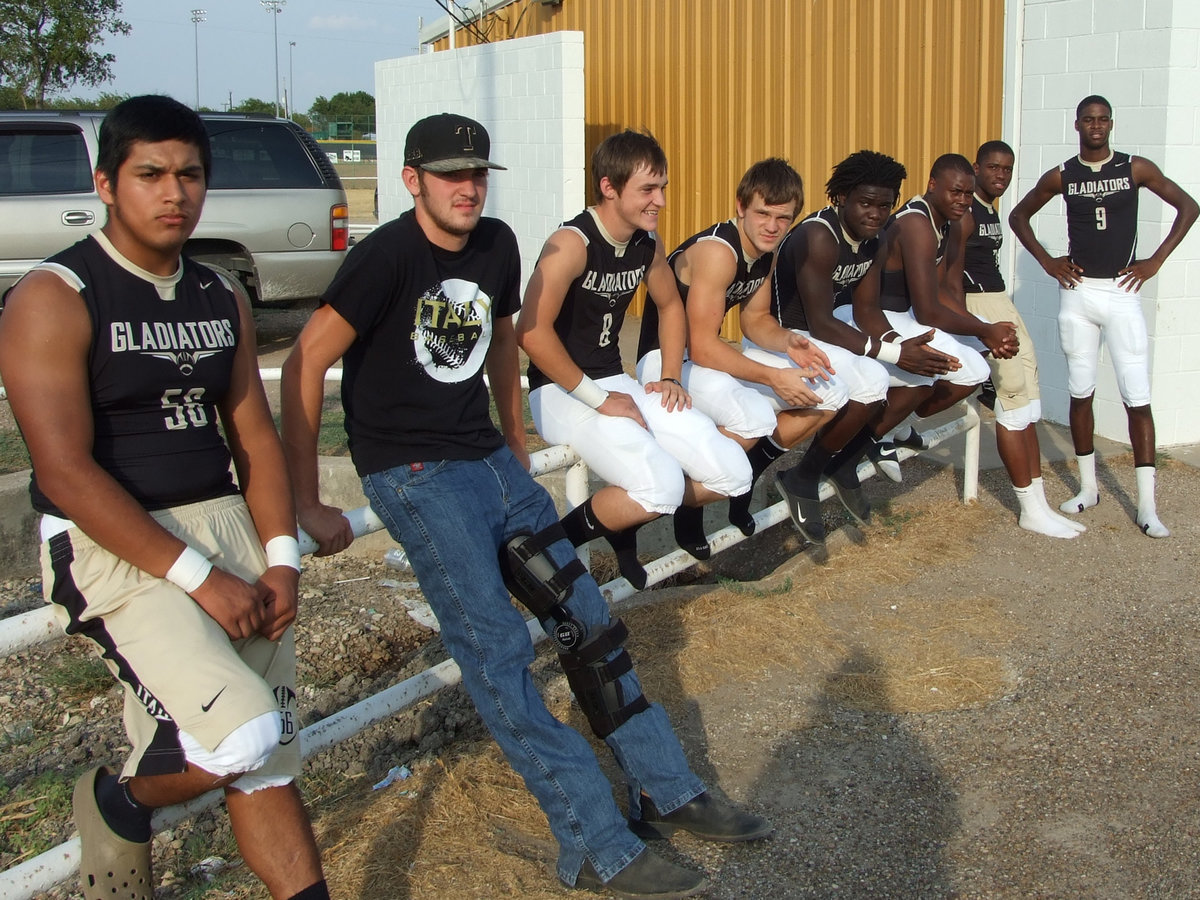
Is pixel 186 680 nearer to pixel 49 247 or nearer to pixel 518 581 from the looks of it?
pixel 518 581

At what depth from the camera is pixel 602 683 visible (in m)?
3.34

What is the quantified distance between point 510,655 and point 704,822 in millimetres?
707

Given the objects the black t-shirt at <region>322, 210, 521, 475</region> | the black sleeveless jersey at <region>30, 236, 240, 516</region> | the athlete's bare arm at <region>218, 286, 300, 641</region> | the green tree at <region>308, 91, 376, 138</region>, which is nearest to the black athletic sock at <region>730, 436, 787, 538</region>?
the black t-shirt at <region>322, 210, 521, 475</region>

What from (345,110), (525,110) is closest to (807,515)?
(525,110)

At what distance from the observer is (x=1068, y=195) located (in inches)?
270

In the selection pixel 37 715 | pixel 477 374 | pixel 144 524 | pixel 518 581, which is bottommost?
pixel 37 715

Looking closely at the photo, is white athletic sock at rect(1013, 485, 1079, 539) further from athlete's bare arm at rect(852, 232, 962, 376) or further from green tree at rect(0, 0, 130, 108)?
green tree at rect(0, 0, 130, 108)

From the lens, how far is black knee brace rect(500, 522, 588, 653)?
3.35 metres

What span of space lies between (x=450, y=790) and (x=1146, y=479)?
4.36 meters

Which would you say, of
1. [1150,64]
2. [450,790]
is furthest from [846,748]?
[1150,64]

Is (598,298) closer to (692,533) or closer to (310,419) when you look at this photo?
(692,533)

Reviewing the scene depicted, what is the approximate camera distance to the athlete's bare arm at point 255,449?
294cm

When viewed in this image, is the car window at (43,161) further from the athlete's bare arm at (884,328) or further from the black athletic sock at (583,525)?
the black athletic sock at (583,525)

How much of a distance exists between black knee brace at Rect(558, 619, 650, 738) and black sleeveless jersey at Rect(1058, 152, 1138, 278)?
448 centimetres
